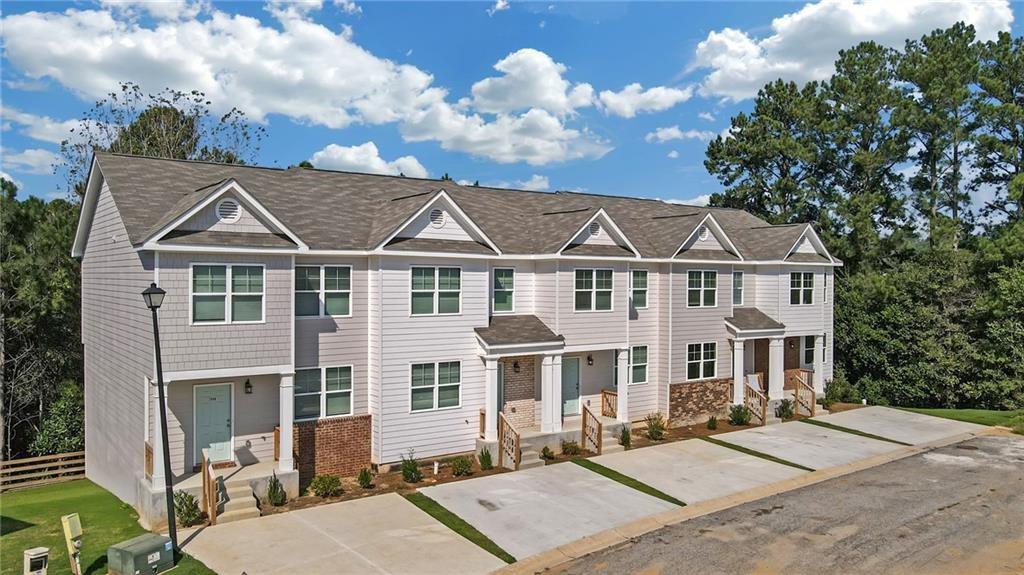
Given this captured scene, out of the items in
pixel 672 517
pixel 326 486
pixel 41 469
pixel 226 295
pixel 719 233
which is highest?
pixel 719 233

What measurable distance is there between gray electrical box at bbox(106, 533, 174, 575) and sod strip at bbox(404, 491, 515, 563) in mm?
5312

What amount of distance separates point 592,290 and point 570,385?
11.2 ft

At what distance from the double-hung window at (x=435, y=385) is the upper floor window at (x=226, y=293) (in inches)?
187

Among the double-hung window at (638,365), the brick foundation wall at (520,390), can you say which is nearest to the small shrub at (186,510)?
the brick foundation wall at (520,390)

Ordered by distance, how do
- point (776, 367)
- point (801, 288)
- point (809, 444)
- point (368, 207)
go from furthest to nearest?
1. point (801, 288)
2. point (776, 367)
3. point (809, 444)
4. point (368, 207)

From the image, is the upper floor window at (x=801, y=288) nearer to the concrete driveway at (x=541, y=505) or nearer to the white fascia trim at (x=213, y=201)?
the concrete driveway at (x=541, y=505)

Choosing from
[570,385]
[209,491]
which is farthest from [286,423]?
[570,385]

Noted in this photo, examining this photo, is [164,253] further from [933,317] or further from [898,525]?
[933,317]

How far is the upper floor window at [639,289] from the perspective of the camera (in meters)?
24.2

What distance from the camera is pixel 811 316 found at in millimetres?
28844

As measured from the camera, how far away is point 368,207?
20.8m

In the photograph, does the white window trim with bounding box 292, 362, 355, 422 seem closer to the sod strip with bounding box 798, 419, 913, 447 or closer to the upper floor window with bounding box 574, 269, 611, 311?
the upper floor window with bounding box 574, 269, 611, 311

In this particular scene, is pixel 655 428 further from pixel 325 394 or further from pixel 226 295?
pixel 226 295

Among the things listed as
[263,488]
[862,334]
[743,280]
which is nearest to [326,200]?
[263,488]
